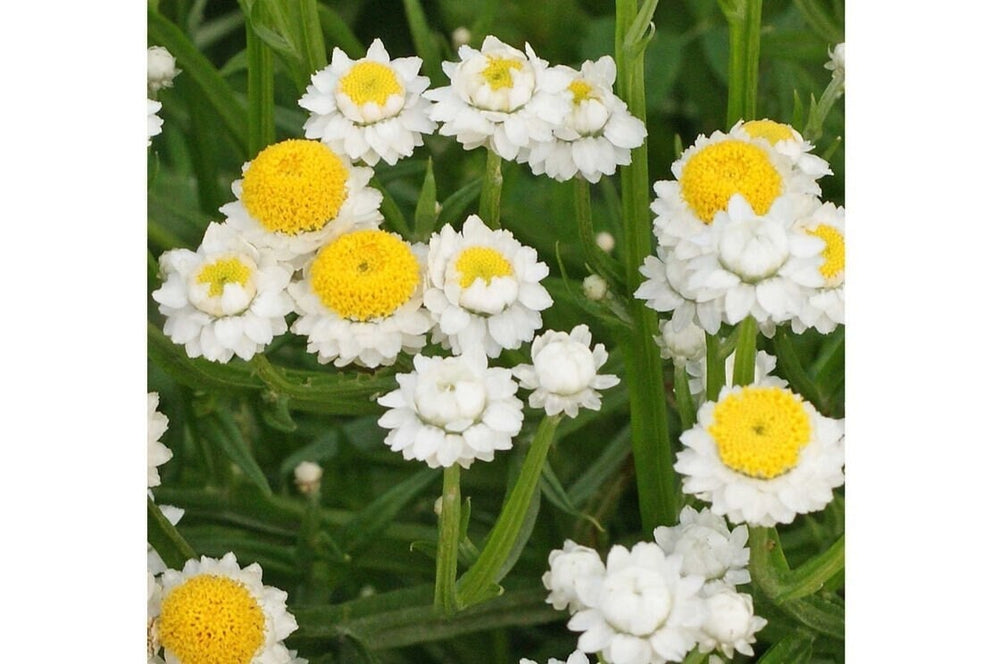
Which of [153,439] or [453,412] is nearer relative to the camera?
[453,412]

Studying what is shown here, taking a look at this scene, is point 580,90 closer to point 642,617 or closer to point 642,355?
point 642,355

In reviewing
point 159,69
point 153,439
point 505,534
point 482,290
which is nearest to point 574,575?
point 505,534

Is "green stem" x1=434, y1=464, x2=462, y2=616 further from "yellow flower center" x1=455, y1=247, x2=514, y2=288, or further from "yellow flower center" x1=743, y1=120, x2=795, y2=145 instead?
"yellow flower center" x1=743, y1=120, x2=795, y2=145

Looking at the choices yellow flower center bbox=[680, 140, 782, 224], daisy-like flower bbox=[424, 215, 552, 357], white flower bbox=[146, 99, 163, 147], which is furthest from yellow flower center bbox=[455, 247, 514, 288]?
white flower bbox=[146, 99, 163, 147]

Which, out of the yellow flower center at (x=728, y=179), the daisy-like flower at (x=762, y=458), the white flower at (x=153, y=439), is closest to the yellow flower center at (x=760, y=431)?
the daisy-like flower at (x=762, y=458)

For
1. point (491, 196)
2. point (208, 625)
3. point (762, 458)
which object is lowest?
point (208, 625)

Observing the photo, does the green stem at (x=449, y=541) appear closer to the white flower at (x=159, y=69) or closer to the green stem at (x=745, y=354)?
the green stem at (x=745, y=354)
